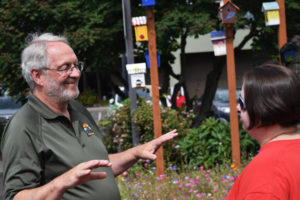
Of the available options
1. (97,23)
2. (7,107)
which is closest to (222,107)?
(97,23)

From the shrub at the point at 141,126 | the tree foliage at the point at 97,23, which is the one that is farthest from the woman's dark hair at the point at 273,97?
the tree foliage at the point at 97,23

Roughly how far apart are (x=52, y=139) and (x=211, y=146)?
423 cm

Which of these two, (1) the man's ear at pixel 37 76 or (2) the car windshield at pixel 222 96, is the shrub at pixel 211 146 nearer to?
(1) the man's ear at pixel 37 76

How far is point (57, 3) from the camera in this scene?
310 inches

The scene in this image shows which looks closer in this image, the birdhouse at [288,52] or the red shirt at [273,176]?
the red shirt at [273,176]

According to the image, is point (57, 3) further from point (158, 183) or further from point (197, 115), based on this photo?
point (158, 183)

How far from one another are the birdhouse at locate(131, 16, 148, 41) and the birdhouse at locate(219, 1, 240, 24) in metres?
1.10

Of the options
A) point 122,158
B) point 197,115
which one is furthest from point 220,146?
point 122,158

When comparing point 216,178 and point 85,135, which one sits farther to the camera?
point 216,178

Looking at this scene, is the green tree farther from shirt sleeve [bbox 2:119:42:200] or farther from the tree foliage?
shirt sleeve [bbox 2:119:42:200]

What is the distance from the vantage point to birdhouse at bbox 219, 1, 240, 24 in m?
5.30

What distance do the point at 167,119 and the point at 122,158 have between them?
13.1ft

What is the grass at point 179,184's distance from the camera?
4.50 metres

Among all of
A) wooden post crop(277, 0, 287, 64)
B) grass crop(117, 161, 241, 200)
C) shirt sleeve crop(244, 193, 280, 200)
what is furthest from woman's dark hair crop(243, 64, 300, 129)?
wooden post crop(277, 0, 287, 64)
